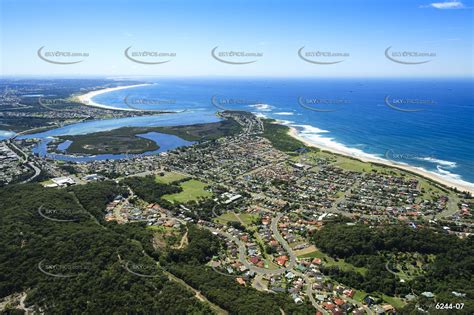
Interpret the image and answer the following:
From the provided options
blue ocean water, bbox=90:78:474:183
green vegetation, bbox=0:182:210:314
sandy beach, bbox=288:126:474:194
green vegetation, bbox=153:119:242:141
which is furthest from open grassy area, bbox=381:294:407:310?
green vegetation, bbox=153:119:242:141

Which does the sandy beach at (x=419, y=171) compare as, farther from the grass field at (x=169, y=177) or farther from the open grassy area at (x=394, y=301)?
the grass field at (x=169, y=177)

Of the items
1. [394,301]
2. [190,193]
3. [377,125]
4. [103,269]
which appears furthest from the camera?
[377,125]

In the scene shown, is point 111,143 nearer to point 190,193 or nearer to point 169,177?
point 169,177

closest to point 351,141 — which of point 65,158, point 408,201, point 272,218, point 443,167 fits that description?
point 443,167

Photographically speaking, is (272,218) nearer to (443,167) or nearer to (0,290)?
(0,290)

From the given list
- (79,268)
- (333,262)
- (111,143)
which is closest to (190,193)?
(79,268)
